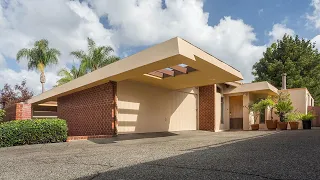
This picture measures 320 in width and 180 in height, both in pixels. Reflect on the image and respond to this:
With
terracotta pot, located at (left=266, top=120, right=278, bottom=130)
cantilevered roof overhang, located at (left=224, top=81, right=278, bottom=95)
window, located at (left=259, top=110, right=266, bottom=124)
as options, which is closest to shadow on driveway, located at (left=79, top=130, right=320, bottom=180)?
terracotta pot, located at (left=266, top=120, right=278, bottom=130)

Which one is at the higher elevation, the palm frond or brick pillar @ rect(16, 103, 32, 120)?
the palm frond

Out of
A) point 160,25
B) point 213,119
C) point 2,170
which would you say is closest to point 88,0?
point 160,25

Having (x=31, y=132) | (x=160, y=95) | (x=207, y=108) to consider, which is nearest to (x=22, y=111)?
(x=31, y=132)

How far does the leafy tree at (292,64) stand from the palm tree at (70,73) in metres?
21.3

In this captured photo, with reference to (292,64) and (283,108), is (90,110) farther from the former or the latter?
(292,64)

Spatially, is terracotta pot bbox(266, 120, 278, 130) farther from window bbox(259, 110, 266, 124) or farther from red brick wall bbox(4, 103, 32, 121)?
red brick wall bbox(4, 103, 32, 121)

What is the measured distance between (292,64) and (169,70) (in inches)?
828

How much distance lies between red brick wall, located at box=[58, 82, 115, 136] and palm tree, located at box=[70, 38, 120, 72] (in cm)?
1189

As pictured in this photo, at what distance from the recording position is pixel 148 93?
43.2ft

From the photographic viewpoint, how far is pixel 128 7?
13.0 meters

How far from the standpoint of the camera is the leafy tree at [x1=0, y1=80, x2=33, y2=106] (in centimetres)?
2508

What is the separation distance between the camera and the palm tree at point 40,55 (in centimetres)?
2416

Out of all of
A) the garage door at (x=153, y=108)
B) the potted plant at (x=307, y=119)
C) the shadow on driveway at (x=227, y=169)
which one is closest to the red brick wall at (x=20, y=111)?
the garage door at (x=153, y=108)

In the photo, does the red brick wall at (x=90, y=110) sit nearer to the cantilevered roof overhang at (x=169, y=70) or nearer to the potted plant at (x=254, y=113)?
the cantilevered roof overhang at (x=169, y=70)
